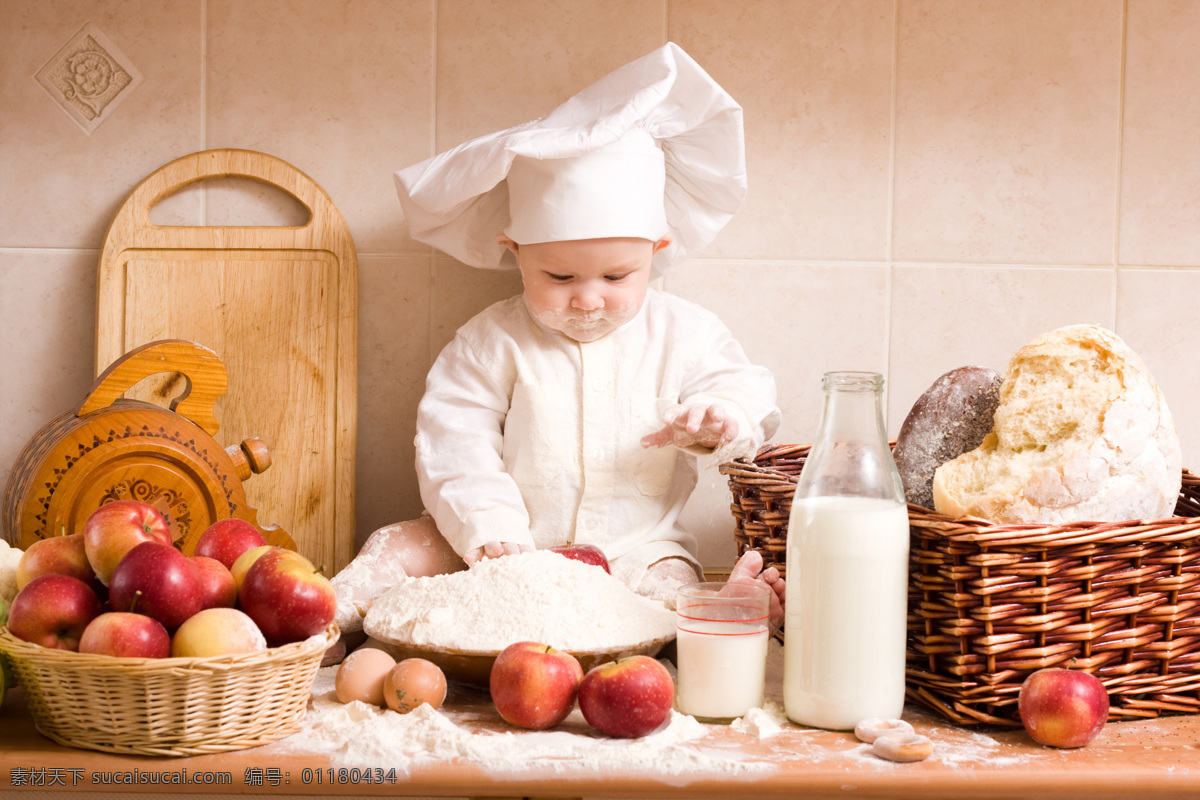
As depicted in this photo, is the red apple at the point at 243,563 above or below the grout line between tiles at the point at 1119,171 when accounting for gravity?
below

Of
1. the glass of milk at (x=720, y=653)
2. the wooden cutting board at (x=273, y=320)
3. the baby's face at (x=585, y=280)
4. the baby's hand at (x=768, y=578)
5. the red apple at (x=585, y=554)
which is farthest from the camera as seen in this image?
the wooden cutting board at (x=273, y=320)

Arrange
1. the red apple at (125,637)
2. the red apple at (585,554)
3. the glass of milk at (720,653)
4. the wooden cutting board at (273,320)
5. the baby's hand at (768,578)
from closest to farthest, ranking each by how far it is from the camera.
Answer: the red apple at (125,637)
the glass of milk at (720,653)
the baby's hand at (768,578)
the red apple at (585,554)
the wooden cutting board at (273,320)

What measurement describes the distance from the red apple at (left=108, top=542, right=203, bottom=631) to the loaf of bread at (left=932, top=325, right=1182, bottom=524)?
65 cm

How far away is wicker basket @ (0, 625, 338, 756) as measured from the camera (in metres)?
0.69

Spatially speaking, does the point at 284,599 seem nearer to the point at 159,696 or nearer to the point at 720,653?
the point at 159,696

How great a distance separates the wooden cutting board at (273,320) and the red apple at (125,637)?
621mm

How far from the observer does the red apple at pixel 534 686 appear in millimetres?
770

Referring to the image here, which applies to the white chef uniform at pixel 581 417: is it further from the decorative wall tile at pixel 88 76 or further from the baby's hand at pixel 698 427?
the decorative wall tile at pixel 88 76

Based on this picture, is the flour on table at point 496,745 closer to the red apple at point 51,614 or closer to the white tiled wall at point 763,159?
the red apple at point 51,614

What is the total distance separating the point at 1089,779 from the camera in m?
0.71

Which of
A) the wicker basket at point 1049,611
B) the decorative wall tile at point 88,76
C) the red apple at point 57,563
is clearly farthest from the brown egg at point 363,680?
the decorative wall tile at point 88,76

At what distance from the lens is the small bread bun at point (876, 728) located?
76 centimetres

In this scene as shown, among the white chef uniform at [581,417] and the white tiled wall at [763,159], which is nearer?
the white chef uniform at [581,417]

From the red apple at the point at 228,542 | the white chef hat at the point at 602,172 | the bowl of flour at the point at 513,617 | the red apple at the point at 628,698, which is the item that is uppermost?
the white chef hat at the point at 602,172
